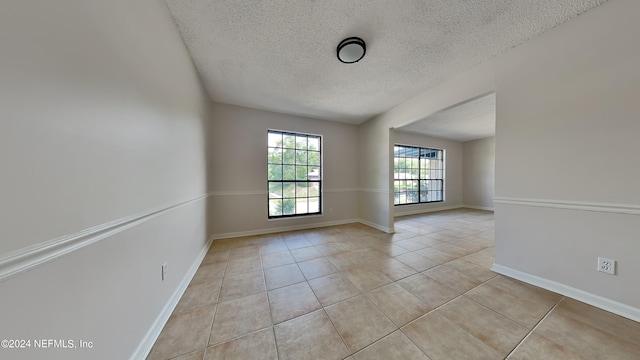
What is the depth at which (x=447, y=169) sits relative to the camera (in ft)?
20.3

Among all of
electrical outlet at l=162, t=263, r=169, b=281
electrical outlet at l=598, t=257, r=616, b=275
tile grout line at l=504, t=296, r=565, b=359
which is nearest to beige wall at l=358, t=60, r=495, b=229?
electrical outlet at l=598, t=257, r=616, b=275

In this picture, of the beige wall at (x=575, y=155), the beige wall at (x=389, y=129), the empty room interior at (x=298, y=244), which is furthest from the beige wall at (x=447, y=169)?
the beige wall at (x=575, y=155)

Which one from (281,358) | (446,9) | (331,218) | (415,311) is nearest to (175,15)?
(446,9)

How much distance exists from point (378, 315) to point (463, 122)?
4.81 metres

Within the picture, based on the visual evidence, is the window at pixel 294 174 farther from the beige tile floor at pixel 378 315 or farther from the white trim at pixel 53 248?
the white trim at pixel 53 248

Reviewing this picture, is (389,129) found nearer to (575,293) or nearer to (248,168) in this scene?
(248,168)

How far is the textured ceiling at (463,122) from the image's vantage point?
3.48 meters

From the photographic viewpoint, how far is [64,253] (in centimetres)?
68

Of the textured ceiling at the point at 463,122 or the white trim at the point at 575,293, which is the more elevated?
the textured ceiling at the point at 463,122

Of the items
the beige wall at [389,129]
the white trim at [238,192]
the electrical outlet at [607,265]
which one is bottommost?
the electrical outlet at [607,265]

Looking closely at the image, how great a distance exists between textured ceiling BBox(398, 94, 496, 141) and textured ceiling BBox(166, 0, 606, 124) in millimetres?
1342

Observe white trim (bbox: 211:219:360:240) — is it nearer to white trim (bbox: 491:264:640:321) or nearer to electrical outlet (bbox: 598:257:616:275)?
white trim (bbox: 491:264:640:321)

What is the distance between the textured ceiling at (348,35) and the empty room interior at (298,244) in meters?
0.02

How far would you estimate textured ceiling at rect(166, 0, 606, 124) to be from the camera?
151cm
